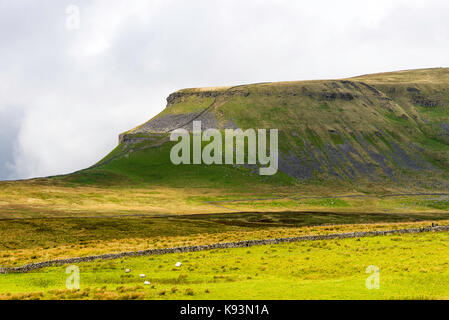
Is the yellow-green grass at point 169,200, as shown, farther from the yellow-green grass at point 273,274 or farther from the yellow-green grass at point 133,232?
the yellow-green grass at point 273,274

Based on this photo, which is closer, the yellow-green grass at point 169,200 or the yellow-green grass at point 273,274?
the yellow-green grass at point 273,274

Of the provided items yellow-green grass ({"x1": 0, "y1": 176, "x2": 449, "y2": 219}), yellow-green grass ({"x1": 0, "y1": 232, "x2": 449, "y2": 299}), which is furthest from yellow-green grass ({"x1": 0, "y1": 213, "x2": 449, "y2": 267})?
yellow-green grass ({"x1": 0, "y1": 176, "x2": 449, "y2": 219})

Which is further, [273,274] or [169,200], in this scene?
[169,200]

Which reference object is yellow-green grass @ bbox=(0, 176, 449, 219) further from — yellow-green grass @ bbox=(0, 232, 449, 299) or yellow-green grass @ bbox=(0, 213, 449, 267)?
yellow-green grass @ bbox=(0, 232, 449, 299)

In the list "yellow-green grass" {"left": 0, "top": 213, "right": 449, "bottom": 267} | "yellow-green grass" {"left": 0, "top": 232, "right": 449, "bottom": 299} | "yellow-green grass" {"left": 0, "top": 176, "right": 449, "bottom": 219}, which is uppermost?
"yellow-green grass" {"left": 0, "top": 176, "right": 449, "bottom": 219}

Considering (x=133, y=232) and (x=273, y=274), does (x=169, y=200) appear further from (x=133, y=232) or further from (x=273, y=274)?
(x=273, y=274)

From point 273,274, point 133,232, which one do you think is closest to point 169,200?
point 133,232

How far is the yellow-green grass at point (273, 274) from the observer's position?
29.7 meters

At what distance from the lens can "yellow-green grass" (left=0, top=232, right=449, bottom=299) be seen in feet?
97.3

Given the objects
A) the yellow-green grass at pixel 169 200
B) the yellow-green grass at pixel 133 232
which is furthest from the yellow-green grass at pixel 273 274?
the yellow-green grass at pixel 169 200

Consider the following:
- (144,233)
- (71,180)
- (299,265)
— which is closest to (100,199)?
(71,180)

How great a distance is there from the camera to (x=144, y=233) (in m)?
85.7

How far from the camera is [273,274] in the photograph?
3894cm
